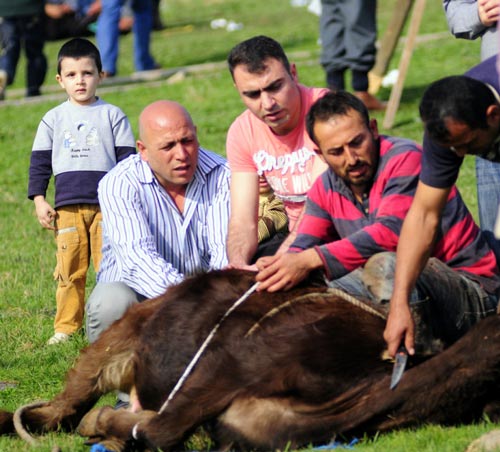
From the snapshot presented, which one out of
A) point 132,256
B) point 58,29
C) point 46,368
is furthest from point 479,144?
point 58,29

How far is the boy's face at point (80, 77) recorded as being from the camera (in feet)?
22.5

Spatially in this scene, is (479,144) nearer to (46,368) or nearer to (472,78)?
(472,78)

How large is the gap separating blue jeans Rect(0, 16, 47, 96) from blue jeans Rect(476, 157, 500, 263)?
11.0m

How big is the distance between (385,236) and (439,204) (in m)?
0.43

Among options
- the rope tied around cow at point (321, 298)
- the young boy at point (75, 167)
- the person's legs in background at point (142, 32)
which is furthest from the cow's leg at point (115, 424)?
the person's legs in background at point (142, 32)

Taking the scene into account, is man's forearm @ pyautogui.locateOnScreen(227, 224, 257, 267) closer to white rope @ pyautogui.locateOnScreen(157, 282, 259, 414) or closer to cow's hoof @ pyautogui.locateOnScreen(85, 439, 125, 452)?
white rope @ pyautogui.locateOnScreen(157, 282, 259, 414)

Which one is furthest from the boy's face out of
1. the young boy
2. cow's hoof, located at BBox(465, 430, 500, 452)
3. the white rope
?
cow's hoof, located at BBox(465, 430, 500, 452)

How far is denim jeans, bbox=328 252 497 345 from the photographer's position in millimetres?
4785

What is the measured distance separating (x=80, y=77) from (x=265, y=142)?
1294mm

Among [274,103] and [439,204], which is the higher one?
[274,103]

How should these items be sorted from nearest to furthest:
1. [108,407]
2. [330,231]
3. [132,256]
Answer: [108,407], [330,231], [132,256]

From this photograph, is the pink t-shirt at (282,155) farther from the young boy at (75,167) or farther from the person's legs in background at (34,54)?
the person's legs in background at (34,54)

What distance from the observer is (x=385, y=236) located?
16.4 ft

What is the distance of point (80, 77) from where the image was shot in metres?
6.89
